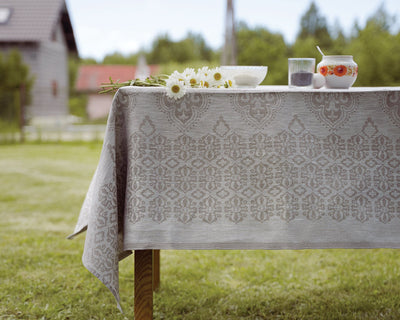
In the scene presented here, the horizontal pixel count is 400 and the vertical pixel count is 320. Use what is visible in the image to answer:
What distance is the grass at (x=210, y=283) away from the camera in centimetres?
208

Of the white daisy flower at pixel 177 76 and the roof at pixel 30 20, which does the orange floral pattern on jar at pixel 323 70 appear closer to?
the white daisy flower at pixel 177 76

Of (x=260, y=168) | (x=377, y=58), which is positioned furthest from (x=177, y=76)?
(x=377, y=58)

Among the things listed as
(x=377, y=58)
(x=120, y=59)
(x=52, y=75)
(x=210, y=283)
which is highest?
(x=120, y=59)

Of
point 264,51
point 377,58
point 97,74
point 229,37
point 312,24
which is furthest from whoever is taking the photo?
point 312,24

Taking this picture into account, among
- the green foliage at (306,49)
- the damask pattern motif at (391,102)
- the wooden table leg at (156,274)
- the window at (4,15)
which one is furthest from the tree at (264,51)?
the damask pattern motif at (391,102)

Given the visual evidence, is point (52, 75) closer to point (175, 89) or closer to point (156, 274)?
point (156, 274)

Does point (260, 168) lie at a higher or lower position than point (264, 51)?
lower

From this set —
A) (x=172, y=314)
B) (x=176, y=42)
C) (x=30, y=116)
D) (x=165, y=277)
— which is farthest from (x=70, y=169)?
(x=176, y=42)

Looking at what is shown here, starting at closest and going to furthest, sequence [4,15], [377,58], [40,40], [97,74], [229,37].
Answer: [229,37], [377,58], [40,40], [4,15], [97,74]

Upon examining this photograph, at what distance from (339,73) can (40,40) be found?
15860 millimetres

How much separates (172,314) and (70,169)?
465 centimetres

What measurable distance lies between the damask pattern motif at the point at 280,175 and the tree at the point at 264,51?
72.7ft

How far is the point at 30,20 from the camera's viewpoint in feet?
54.8

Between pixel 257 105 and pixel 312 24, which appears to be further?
pixel 312 24
